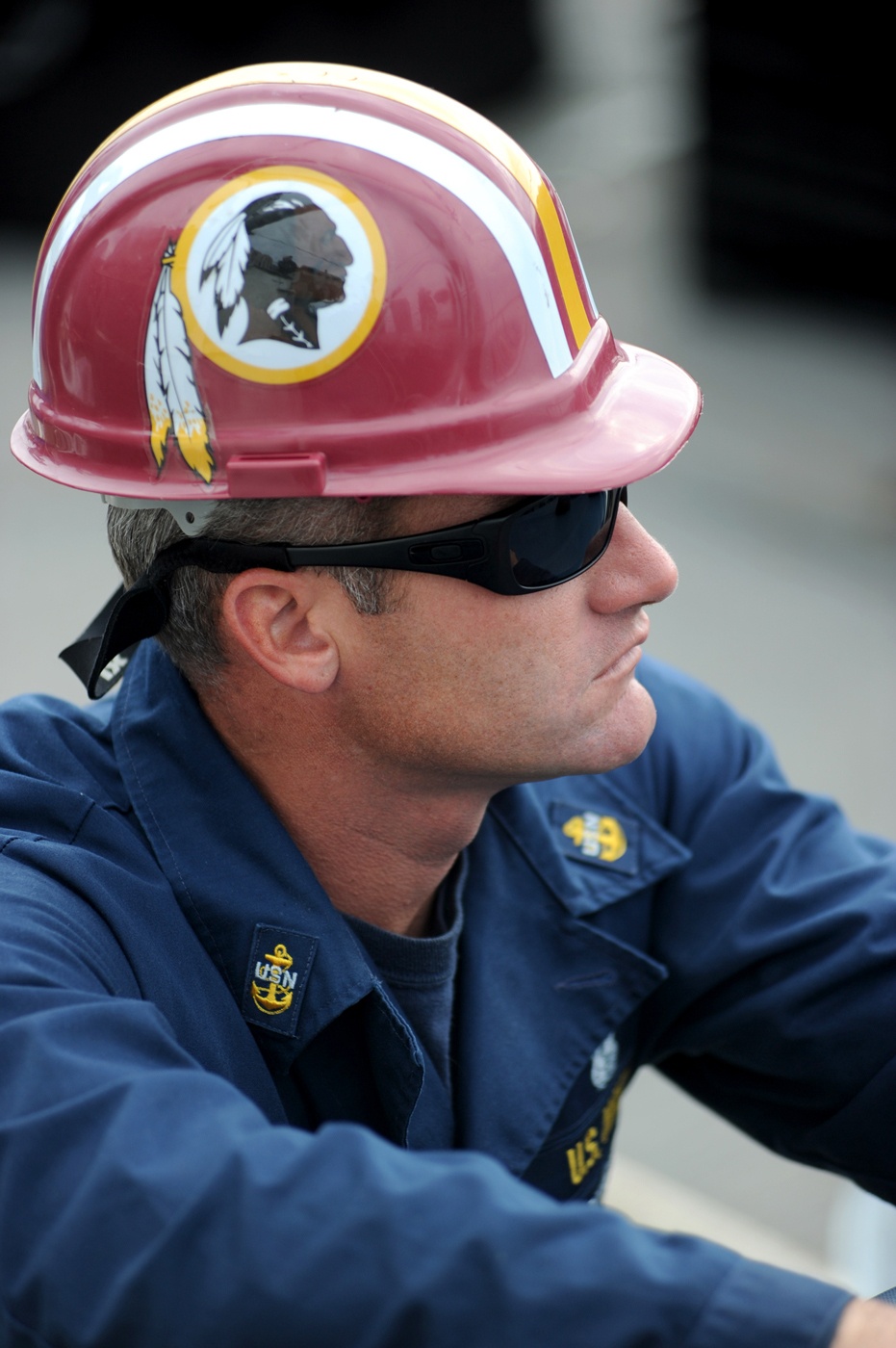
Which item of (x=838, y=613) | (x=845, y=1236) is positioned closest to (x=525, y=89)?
(x=838, y=613)

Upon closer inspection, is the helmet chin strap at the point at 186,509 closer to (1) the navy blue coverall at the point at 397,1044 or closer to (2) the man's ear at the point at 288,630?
(2) the man's ear at the point at 288,630

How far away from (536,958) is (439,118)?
3.64 ft

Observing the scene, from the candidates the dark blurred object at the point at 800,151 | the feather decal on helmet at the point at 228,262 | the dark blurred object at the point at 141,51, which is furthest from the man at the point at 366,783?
the dark blurred object at the point at 141,51

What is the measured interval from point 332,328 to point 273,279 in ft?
0.27

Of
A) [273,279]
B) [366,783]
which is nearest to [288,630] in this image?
[366,783]

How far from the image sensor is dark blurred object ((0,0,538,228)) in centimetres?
830

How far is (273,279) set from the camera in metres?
1.64

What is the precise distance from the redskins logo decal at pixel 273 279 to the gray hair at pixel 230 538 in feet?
0.61

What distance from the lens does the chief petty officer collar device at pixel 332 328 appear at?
1.66 m

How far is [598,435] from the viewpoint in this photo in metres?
1.83

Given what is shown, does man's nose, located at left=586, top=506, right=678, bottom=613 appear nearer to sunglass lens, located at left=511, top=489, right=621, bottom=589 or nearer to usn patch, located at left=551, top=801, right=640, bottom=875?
sunglass lens, located at left=511, top=489, right=621, bottom=589

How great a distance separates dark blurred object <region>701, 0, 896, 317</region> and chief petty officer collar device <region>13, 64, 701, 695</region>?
5.68m

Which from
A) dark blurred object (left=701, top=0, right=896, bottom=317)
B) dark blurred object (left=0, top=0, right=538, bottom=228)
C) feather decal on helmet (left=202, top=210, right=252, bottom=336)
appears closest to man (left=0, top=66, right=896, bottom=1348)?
feather decal on helmet (left=202, top=210, right=252, bottom=336)

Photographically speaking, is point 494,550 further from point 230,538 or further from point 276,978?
point 276,978
